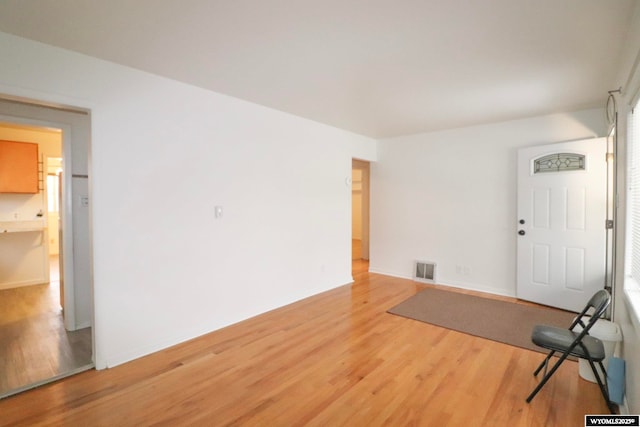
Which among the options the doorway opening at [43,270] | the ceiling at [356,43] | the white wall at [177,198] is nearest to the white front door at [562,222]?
the ceiling at [356,43]

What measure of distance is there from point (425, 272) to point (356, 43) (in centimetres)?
408

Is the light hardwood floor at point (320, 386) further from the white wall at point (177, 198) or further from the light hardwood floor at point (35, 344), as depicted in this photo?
the white wall at point (177, 198)

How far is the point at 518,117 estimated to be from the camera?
167 inches

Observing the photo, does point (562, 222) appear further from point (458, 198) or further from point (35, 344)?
point (35, 344)

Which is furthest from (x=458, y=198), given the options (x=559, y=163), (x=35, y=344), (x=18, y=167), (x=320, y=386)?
(x=18, y=167)

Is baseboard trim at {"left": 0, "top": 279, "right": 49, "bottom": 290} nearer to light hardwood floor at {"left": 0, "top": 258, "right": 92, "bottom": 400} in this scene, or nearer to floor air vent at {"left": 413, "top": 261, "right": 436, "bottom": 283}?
light hardwood floor at {"left": 0, "top": 258, "right": 92, "bottom": 400}

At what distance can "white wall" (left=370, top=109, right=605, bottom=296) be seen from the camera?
4410 millimetres

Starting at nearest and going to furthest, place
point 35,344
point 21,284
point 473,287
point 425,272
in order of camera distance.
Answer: point 35,344, point 473,287, point 21,284, point 425,272

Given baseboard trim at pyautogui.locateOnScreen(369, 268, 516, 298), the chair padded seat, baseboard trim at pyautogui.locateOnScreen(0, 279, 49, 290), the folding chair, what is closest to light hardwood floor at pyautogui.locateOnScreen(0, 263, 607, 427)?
the folding chair

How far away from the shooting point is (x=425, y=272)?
5.25m

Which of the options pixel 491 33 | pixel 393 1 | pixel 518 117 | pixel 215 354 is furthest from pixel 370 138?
pixel 215 354

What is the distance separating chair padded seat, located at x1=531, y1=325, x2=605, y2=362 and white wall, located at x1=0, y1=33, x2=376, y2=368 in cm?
283

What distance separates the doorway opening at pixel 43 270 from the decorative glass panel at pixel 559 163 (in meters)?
5.47

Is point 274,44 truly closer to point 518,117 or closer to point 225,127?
point 225,127
